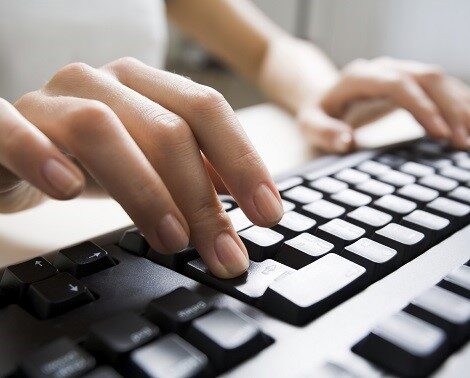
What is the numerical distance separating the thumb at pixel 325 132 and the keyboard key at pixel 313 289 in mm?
242

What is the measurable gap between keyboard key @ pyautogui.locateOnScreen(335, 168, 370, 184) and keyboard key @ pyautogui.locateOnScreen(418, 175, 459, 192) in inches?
1.5

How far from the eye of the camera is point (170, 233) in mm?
251

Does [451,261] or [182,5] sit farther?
[182,5]

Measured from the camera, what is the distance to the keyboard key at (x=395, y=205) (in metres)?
0.32

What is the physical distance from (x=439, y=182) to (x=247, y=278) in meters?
0.18

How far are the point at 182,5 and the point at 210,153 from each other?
689mm

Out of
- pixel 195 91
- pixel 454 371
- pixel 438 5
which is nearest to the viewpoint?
pixel 454 371

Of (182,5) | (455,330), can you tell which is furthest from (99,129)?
(182,5)

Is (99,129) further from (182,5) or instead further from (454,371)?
(182,5)

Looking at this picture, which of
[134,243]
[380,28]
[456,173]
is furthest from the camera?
[380,28]

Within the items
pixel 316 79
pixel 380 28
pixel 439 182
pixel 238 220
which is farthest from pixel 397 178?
pixel 380 28

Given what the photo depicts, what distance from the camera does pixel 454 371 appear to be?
196 mm

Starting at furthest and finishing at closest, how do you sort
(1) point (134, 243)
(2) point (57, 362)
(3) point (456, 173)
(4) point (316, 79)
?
(4) point (316, 79)
(3) point (456, 173)
(1) point (134, 243)
(2) point (57, 362)

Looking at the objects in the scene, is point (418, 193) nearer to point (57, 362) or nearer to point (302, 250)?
point (302, 250)
